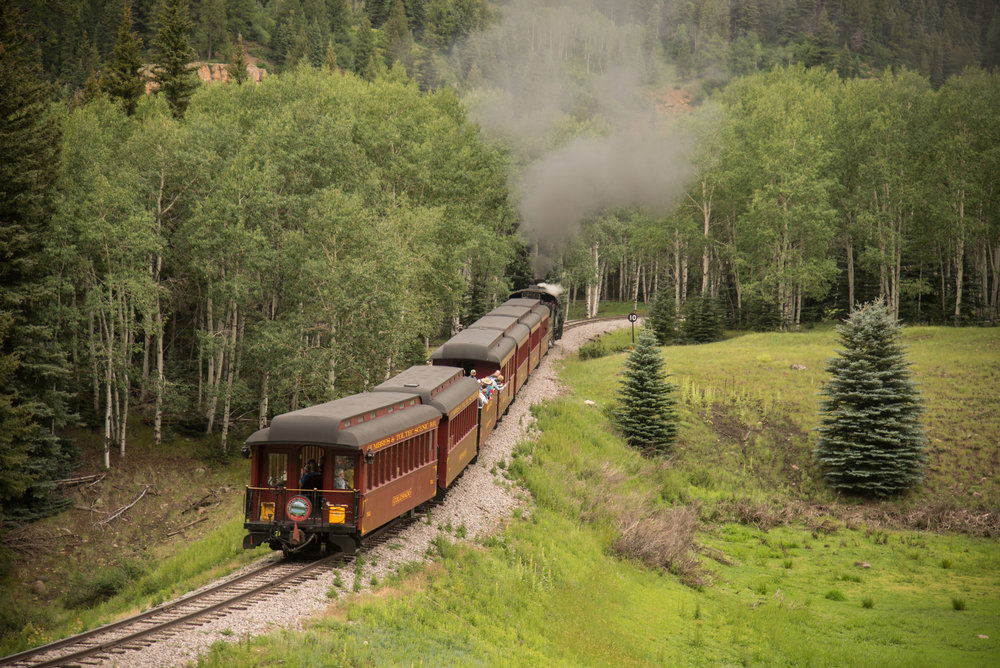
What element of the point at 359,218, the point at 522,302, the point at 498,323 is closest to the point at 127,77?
the point at 359,218

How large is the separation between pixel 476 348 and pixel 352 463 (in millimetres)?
10284

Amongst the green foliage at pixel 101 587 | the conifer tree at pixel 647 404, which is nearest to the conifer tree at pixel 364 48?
the conifer tree at pixel 647 404

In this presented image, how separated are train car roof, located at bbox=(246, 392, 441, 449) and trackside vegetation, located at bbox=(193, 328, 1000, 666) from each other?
2.67 meters

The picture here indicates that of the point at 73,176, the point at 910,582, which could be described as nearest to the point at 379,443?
the point at 910,582

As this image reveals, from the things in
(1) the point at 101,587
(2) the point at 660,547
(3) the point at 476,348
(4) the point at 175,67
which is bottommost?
(1) the point at 101,587

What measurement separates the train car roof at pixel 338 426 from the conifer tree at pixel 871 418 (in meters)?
18.1

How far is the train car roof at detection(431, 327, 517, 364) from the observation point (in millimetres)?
24562

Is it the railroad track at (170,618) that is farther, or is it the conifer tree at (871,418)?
the conifer tree at (871,418)

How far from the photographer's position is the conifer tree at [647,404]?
30156 mm

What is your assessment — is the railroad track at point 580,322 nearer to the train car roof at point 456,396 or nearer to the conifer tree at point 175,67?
the conifer tree at point 175,67

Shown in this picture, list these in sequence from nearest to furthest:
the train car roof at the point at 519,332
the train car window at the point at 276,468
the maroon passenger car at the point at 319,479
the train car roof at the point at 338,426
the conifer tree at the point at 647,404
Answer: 1. the train car roof at the point at 338,426
2. the maroon passenger car at the point at 319,479
3. the train car window at the point at 276,468
4. the train car roof at the point at 519,332
5. the conifer tree at the point at 647,404

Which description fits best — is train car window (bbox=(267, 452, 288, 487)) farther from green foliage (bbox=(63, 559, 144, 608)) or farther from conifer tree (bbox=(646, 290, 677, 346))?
conifer tree (bbox=(646, 290, 677, 346))

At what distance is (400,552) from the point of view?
16125 millimetres

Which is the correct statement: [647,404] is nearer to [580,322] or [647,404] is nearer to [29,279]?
[29,279]
